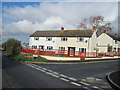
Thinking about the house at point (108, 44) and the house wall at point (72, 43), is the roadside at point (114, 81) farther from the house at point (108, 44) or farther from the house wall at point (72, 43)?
the house at point (108, 44)

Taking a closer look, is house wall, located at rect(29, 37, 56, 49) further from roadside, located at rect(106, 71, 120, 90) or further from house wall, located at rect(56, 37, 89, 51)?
roadside, located at rect(106, 71, 120, 90)

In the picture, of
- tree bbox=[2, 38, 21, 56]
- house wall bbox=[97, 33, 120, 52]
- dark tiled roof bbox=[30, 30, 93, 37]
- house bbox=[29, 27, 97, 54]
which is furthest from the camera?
house wall bbox=[97, 33, 120, 52]

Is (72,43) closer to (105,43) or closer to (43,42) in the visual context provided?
(43,42)

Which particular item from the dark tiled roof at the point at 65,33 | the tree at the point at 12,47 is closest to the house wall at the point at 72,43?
the dark tiled roof at the point at 65,33

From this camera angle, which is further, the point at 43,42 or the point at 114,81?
the point at 43,42

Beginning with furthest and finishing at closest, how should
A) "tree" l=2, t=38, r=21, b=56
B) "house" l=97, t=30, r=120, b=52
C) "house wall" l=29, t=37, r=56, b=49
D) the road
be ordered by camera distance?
"house" l=97, t=30, r=120, b=52 → "house wall" l=29, t=37, r=56, b=49 → "tree" l=2, t=38, r=21, b=56 → the road

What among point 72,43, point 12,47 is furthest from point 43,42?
point 12,47

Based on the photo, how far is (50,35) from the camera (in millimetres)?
35031

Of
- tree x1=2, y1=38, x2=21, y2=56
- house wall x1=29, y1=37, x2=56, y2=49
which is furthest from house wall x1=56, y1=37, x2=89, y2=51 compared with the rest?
tree x1=2, y1=38, x2=21, y2=56

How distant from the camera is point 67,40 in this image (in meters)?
32.6

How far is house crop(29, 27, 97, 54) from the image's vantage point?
30789 mm

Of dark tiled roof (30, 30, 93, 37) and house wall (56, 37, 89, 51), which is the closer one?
house wall (56, 37, 89, 51)

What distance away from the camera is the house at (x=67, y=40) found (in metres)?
30.8

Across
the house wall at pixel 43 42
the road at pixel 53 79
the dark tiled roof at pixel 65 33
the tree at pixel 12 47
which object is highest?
the dark tiled roof at pixel 65 33
